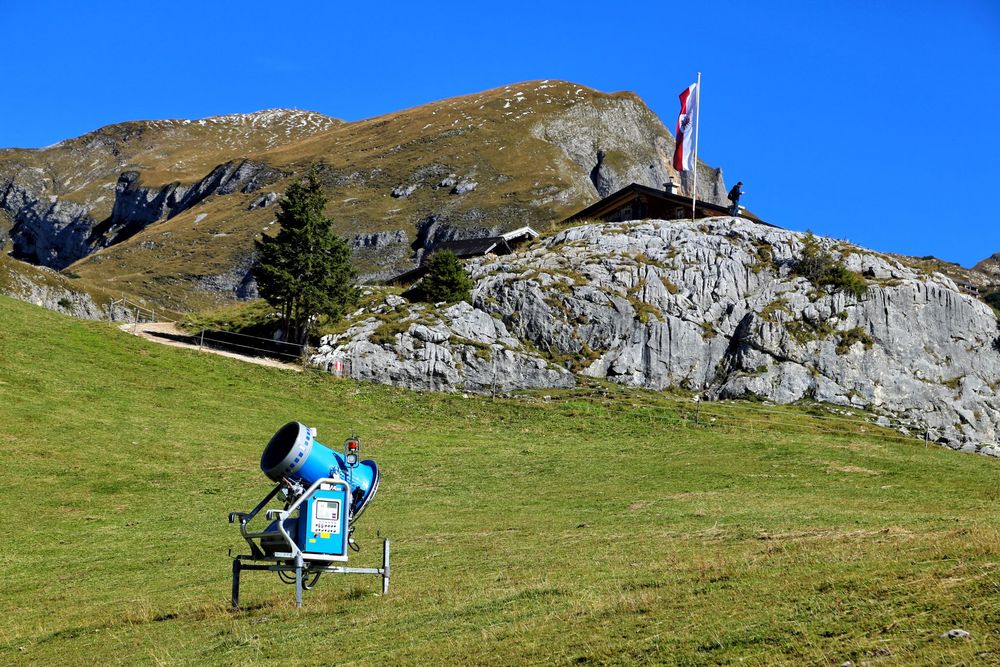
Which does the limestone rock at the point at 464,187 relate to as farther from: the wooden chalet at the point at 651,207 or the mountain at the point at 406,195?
the wooden chalet at the point at 651,207

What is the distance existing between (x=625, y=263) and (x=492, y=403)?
55.1 ft

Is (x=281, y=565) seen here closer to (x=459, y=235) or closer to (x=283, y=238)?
(x=283, y=238)

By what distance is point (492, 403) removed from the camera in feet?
190

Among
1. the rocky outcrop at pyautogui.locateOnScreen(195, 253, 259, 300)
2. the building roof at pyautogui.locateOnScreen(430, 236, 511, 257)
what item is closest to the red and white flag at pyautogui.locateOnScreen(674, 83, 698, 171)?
the building roof at pyautogui.locateOnScreen(430, 236, 511, 257)

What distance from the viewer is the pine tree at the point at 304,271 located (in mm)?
64250

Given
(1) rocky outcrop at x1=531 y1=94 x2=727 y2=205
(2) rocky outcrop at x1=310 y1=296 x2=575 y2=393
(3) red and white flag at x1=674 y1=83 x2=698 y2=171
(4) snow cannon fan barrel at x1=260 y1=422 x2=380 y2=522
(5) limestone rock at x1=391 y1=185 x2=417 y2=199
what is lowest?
(4) snow cannon fan barrel at x1=260 y1=422 x2=380 y2=522

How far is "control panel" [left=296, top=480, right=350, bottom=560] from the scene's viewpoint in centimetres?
1916

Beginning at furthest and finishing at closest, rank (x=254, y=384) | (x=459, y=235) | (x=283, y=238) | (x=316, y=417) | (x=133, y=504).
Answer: (x=459, y=235), (x=283, y=238), (x=254, y=384), (x=316, y=417), (x=133, y=504)

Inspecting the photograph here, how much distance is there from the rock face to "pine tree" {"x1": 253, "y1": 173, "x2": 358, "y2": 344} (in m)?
2.65

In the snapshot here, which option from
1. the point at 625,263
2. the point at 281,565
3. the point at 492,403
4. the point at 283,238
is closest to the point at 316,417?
the point at 492,403

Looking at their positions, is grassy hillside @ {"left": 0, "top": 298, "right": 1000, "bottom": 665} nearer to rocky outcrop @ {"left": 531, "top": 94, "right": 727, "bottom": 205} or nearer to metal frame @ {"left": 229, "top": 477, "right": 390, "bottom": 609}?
metal frame @ {"left": 229, "top": 477, "right": 390, "bottom": 609}

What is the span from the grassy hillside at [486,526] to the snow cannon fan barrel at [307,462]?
2.16 m

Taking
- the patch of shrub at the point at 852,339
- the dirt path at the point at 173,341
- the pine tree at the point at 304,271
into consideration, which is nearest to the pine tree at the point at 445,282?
the pine tree at the point at 304,271

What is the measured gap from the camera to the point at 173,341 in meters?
66.9
